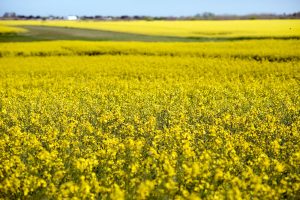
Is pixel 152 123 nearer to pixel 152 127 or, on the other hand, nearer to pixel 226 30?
pixel 152 127

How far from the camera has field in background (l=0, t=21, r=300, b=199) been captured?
7.05m

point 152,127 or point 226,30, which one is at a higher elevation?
point 226,30

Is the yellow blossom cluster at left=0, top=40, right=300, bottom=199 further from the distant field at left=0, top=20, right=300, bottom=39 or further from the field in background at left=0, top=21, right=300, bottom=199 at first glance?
the distant field at left=0, top=20, right=300, bottom=39

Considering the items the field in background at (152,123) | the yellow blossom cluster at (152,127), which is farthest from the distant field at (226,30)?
the yellow blossom cluster at (152,127)

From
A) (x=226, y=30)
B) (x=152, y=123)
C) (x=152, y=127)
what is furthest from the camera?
(x=226, y=30)

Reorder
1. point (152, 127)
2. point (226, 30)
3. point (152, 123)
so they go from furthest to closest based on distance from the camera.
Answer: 1. point (226, 30)
2. point (152, 123)
3. point (152, 127)

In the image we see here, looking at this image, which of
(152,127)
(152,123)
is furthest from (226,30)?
(152,127)

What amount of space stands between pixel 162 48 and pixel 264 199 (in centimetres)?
2546

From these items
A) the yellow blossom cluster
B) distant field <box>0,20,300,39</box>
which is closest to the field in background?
the yellow blossom cluster

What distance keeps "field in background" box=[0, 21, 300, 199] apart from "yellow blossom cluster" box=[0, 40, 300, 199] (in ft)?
0.14

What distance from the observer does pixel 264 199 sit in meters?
6.20

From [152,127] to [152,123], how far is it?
0.16 meters

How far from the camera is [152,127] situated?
10.3m

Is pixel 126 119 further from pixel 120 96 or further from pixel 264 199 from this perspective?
pixel 264 199
